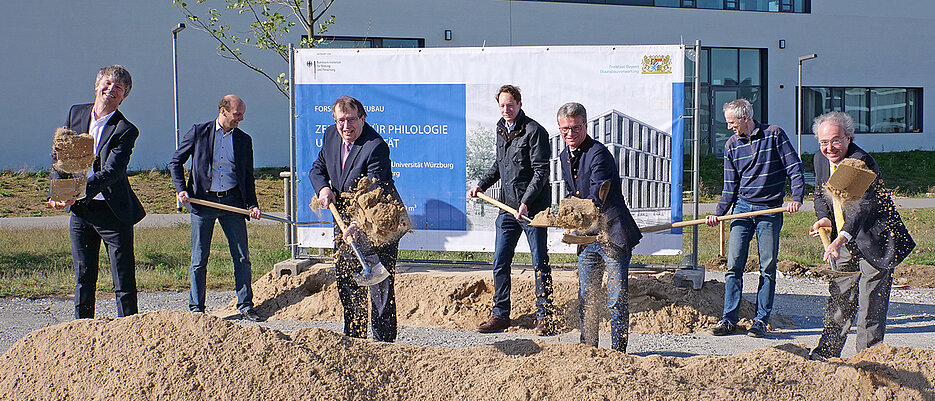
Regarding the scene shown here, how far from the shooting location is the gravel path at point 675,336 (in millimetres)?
6062

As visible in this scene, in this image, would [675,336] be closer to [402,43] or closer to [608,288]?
[608,288]

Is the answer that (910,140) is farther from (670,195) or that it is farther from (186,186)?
(186,186)

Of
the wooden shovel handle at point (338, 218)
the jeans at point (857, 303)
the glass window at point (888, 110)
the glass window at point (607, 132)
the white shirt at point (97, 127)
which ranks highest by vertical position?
the glass window at point (888, 110)

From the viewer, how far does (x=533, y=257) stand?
6.37 meters

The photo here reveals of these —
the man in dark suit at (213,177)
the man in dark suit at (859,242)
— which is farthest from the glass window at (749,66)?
the man in dark suit at (859,242)

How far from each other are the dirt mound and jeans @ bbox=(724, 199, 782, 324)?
24 cm

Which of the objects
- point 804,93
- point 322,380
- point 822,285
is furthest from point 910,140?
point 322,380

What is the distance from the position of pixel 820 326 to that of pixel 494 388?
159 inches

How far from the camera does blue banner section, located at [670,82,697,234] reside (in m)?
6.98

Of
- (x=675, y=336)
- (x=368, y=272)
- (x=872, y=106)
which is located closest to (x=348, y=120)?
(x=368, y=272)

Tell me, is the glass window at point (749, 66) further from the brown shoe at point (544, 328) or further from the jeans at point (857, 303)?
the jeans at point (857, 303)

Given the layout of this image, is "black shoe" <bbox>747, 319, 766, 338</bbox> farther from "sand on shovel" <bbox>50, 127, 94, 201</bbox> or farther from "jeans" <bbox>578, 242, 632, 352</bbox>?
"sand on shovel" <bbox>50, 127, 94, 201</bbox>

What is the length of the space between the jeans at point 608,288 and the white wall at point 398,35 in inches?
670

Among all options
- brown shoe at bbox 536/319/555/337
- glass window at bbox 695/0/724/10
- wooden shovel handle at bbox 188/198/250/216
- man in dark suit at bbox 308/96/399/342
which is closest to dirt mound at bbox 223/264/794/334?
brown shoe at bbox 536/319/555/337
